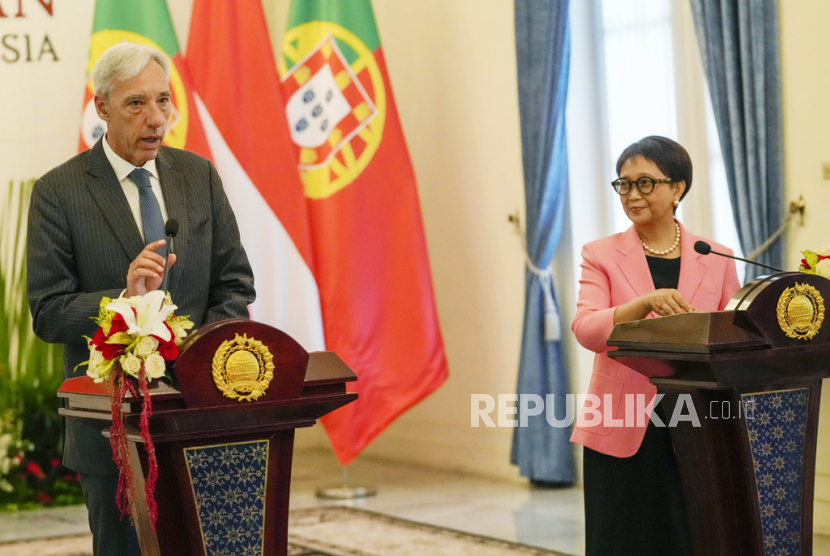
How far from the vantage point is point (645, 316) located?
2.50 m

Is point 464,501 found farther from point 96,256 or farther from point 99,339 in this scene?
point 99,339

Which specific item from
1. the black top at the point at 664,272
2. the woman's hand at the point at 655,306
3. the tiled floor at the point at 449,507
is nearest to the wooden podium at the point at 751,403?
the woman's hand at the point at 655,306

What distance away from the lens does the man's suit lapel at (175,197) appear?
7.36ft

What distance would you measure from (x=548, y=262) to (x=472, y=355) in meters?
0.94

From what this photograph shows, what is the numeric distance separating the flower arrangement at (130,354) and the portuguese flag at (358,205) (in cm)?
332

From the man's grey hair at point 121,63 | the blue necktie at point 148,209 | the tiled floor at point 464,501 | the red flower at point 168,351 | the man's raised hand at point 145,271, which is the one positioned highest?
the man's grey hair at point 121,63

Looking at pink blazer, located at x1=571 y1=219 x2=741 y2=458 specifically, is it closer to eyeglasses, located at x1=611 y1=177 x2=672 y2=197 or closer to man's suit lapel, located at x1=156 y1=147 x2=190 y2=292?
eyeglasses, located at x1=611 y1=177 x2=672 y2=197

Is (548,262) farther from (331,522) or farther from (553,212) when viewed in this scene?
(331,522)

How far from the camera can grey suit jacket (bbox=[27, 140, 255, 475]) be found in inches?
85.7

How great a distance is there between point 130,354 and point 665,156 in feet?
4.99

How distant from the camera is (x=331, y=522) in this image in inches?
187

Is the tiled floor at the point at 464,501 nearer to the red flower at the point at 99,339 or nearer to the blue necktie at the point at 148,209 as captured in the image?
the blue necktie at the point at 148,209

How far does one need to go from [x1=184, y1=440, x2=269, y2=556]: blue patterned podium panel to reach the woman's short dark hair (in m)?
1.32

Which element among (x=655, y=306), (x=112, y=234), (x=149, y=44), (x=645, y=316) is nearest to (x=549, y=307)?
(x=149, y=44)
